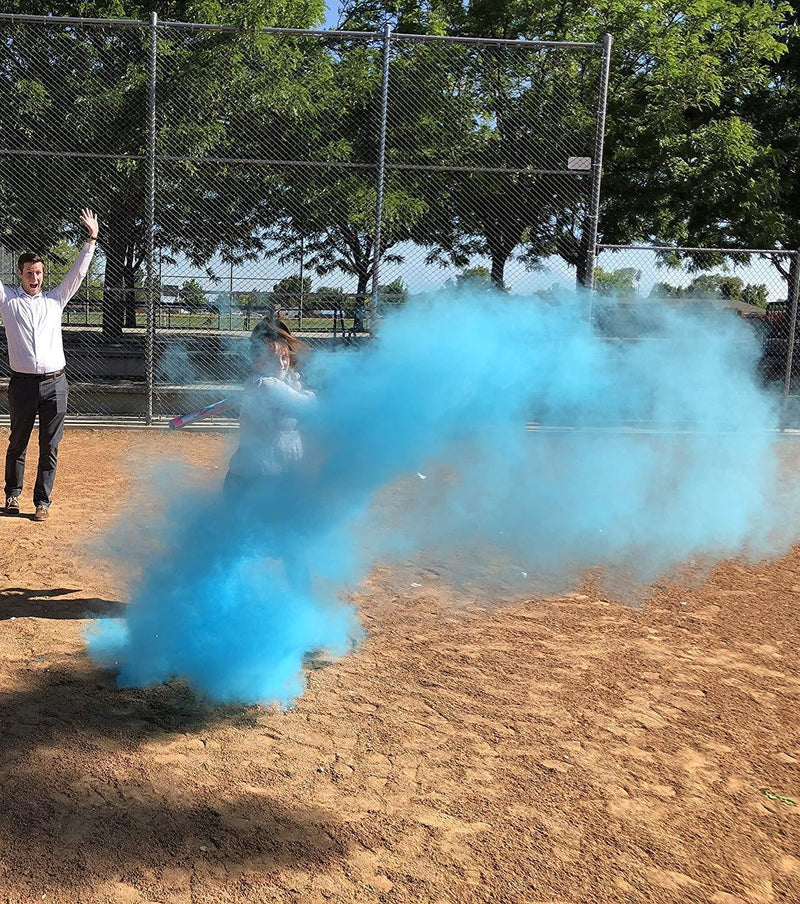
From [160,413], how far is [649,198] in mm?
11400

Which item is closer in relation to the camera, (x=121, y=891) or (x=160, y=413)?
(x=121, y=891)

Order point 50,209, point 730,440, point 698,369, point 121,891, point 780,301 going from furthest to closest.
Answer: point 780,301 < point 50,209 < point 730,440 < point 698,369 < point 121,891

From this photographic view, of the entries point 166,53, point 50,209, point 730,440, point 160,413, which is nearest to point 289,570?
point 730,440

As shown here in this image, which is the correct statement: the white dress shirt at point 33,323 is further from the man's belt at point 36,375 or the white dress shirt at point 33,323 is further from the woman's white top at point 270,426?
the woman's white top at point 270,426

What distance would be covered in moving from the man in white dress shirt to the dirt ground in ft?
6.48

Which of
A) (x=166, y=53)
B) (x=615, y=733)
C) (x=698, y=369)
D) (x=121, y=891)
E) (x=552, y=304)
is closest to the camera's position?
(x=121, y=891)

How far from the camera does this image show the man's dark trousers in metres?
6.92

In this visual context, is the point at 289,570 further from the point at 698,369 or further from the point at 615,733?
the point at 698,369

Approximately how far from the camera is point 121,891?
2.70 m

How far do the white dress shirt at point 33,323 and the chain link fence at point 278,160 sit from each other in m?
3.48

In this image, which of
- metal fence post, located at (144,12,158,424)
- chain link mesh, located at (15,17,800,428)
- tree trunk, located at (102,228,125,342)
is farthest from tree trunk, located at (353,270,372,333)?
tree trunk, located at (102,228,125,342)

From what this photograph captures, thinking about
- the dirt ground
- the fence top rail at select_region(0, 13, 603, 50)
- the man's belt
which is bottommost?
Result: the dirt ground

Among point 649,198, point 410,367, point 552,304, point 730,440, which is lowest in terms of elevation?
point 730,440

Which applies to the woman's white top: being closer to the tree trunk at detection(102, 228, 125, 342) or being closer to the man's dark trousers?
the man's dark trousers
